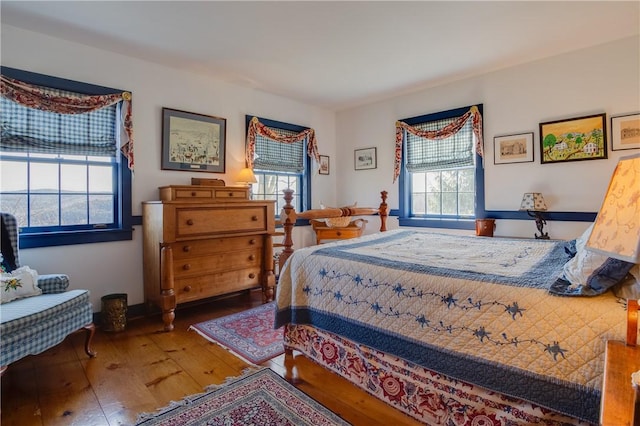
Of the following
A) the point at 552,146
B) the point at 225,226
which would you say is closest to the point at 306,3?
the point at 225,226

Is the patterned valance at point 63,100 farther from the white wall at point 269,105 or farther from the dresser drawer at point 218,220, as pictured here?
the dresser drawer at point 218,220

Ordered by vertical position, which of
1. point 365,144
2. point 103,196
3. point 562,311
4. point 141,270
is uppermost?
point 365,144

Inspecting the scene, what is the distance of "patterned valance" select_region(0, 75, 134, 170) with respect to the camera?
261cm

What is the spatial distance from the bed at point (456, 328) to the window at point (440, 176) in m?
1.79

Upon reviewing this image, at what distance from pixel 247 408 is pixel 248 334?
39.8 inches

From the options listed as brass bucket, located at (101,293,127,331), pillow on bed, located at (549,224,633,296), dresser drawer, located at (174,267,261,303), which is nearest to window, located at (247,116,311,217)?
dresser drawer, located at (174,267,261,303)

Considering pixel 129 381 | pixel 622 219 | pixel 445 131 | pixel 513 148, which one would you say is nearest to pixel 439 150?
pixel 445 131

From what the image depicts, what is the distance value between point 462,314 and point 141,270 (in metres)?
3.05

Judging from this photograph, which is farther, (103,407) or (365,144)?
(365,144)

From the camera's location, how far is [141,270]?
334 centimetres

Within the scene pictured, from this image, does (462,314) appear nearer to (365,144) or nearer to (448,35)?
(448,35)

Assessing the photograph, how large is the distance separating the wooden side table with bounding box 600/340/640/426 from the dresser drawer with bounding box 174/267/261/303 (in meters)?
2.94

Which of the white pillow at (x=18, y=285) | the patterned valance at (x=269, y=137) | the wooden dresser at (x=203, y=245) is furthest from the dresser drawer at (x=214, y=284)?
the patterned valance at (x=269, y=137)

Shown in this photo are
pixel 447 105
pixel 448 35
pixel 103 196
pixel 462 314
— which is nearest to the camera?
pixel 462 314
